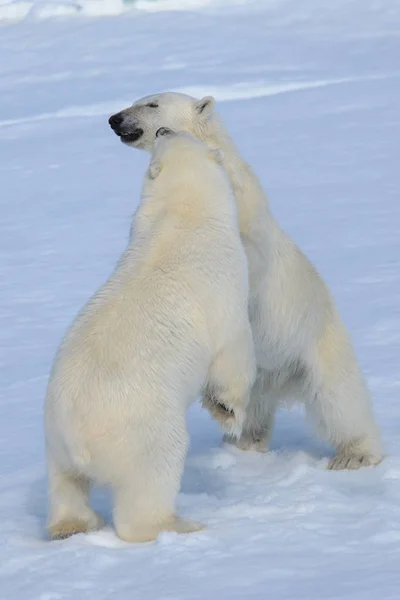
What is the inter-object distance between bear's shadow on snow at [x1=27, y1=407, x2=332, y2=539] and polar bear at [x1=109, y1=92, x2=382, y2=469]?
0.42 ft

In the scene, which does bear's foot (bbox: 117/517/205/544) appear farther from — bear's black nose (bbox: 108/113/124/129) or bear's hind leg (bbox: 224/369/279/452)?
bear's black nose (bbox: 108/113/124/129)

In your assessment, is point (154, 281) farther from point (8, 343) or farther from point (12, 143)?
point (12, 143)

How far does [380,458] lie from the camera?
128 inches

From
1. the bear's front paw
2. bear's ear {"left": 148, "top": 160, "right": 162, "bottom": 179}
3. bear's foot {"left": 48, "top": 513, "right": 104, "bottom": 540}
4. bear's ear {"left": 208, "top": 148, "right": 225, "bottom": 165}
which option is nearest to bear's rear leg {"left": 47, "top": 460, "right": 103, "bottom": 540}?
bear's foot {"left": 48, "top": 513, "right": 104, "bottom": 540}

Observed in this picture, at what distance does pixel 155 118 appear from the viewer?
11.2 ft

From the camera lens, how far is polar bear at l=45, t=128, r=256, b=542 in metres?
2.39

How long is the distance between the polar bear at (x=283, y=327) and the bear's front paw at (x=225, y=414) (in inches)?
21.1

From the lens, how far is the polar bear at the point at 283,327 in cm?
321

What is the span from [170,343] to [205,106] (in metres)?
1.06

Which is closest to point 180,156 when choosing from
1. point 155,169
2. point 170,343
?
point 155,169

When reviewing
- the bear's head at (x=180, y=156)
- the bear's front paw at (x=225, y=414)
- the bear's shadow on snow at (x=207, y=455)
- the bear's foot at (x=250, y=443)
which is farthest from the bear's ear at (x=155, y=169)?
the bear's foot at (x=250, y=443)

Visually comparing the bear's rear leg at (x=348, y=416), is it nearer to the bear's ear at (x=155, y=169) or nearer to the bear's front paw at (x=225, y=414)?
the bear's front paw at (x=225, y=414)

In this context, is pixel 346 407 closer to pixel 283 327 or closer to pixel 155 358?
pixel 283 327

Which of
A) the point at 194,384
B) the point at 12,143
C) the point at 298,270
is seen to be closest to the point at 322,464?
the point at 298,270
